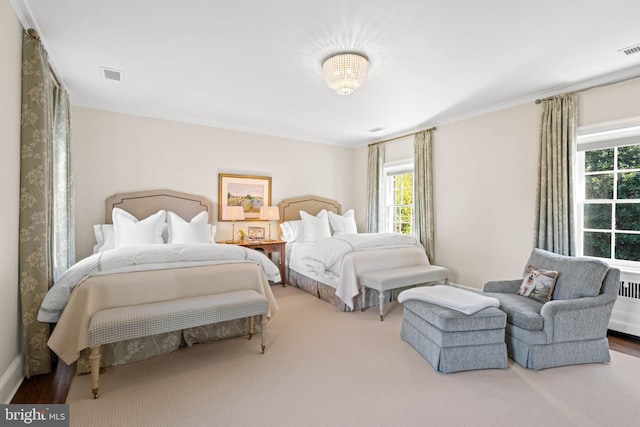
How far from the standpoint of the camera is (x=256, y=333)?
120 inches

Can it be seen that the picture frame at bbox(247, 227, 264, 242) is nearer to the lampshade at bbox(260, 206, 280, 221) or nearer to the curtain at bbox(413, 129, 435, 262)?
the lampshade at bbox(260, 206, 280, 221)

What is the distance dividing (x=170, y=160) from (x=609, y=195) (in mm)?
5471

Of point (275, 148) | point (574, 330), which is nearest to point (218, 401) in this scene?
point (574, 330)

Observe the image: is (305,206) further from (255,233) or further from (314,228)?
(255,233)

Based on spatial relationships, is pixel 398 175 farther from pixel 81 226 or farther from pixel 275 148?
pixel 81 226

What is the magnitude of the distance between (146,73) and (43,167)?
4.72 feet

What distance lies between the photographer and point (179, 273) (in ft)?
8.45

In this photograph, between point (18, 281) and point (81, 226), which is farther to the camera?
point (81, 226)

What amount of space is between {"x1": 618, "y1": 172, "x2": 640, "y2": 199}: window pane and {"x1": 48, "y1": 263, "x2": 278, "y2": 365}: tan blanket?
12.5 feet

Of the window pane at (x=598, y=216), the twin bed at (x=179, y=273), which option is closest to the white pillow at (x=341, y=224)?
the twin bed at (x=179, y=273)

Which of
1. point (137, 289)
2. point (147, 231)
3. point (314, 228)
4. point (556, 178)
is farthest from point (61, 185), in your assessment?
point (556, 178)

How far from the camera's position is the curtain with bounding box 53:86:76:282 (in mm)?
2902

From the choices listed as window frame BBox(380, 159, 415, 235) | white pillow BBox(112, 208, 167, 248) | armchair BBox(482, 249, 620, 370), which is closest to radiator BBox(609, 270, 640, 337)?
armchair BBox(482, 249, 620, 370)

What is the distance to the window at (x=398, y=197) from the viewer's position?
5.54 metres
